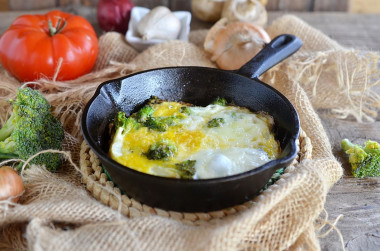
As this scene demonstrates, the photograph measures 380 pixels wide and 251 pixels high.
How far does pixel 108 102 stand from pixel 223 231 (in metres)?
0.84

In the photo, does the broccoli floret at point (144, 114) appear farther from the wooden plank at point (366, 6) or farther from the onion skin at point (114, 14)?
the wooden plank at point (366, 6)

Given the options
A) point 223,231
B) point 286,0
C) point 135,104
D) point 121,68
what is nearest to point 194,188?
point 223,231

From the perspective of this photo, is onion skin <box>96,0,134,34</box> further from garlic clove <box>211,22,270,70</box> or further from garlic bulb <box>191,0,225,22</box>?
garlic clove <box>211,22,270,70</box>

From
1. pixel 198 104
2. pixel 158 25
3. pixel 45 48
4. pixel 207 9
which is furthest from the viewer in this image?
pixel 207 9

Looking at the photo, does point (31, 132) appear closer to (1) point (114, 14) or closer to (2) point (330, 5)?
(1) point (114, 14)

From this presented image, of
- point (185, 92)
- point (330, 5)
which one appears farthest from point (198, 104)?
point (330, 5)

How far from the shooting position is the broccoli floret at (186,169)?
1.60 meters

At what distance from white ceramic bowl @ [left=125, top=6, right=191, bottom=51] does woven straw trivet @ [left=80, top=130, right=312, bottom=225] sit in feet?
4.15

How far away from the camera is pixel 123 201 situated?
1633 mm

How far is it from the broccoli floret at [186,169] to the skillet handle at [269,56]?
0.59 metres

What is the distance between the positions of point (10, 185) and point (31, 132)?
278mm

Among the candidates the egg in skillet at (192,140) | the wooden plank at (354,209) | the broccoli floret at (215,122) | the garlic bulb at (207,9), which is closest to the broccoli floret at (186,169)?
the egg in skillet at (192,140)

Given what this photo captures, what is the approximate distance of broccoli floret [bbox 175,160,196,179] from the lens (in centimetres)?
160

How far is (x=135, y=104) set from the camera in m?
2.08
